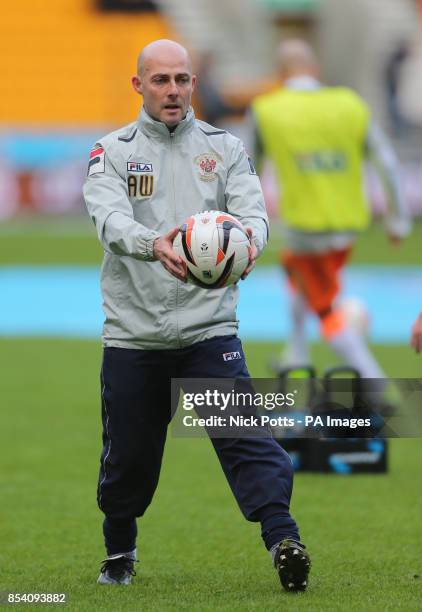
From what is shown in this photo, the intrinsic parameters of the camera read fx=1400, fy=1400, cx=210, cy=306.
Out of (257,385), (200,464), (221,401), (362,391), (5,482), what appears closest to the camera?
(221,401)

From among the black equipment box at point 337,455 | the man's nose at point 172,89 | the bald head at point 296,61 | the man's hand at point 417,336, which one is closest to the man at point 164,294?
the man's nose at point 172,89

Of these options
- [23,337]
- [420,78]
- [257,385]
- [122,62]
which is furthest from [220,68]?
[257,385]

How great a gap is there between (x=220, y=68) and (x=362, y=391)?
2814 cm

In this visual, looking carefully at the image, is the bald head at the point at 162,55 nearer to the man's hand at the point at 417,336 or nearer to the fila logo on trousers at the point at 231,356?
the fila logo on trousers at the point at 231,356

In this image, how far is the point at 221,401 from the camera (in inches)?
219

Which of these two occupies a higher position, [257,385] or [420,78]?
[420,78]

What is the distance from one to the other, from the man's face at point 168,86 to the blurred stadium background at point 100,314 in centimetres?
191

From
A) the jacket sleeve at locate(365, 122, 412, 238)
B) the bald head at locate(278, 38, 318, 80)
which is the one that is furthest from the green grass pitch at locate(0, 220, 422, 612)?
the bald head at locate(278, 38, 318, 80)

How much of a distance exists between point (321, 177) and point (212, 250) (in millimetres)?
5035

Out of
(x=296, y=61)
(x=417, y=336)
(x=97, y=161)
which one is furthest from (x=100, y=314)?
(x=97, y=161)

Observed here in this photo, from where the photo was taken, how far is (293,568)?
5.36 m

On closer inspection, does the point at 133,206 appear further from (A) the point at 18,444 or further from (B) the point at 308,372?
(A) the point at 18,444

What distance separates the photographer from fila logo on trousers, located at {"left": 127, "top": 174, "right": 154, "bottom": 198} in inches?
220

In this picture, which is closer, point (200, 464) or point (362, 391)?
point (362, 391)
